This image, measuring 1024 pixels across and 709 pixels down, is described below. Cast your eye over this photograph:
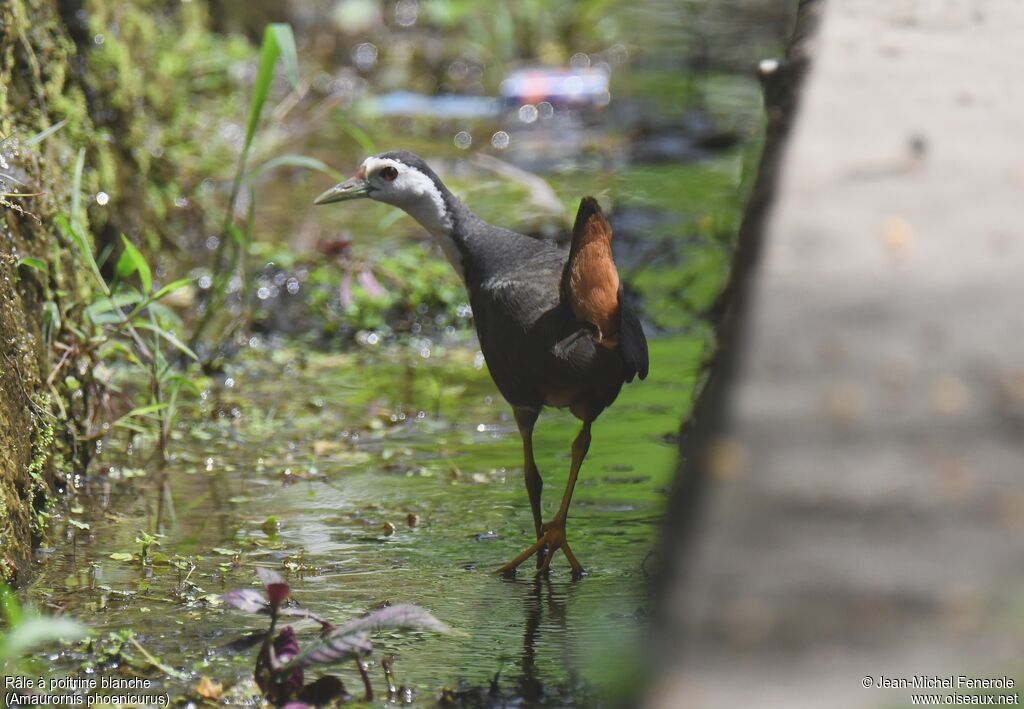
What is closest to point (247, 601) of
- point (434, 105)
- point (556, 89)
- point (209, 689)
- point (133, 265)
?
point (209, 689)

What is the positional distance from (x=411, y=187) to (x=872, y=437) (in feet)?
7.36

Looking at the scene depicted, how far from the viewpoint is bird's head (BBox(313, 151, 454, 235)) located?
3600 millimetres

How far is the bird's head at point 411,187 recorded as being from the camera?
11.8 feet

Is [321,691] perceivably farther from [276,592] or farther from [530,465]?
[530,465]

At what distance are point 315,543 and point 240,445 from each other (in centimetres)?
97

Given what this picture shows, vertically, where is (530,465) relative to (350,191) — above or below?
below

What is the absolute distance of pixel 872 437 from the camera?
1562 millimetres

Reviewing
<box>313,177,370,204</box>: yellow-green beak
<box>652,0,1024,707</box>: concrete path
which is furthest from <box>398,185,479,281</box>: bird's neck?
<box>652,0,1024,707</box>: concrete path

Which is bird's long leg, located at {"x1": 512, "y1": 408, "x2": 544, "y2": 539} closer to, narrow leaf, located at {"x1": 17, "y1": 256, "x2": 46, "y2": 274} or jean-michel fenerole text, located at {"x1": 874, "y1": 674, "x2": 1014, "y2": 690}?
narrow leaf, located at {"x1": 17, "y1": 256, "x2": 46, "y2": 274}

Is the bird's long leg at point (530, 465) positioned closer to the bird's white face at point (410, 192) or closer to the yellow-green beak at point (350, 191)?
the bird's white face at point (410, 192)

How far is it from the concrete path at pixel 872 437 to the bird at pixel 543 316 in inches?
38.8

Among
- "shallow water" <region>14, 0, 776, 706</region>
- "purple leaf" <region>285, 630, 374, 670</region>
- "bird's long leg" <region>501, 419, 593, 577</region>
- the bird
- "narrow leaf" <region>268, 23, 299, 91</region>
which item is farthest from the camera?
"narrow leaf" <region>268, 23, 299, 91</region>

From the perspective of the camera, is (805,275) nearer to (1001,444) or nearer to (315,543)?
(1001,444)

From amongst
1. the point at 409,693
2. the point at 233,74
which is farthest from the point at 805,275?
the point at 233,74
